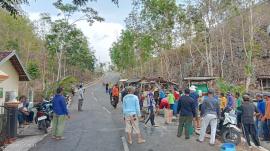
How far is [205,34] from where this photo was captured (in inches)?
1521

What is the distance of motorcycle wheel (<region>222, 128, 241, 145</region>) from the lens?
11633 millimetres

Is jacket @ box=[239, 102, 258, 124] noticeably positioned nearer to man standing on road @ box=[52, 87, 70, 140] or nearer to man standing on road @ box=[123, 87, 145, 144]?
man standing on road @ box=[123, 87, 145, 144]

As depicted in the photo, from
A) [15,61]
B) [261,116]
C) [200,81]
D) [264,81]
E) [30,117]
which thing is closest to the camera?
[261,116]

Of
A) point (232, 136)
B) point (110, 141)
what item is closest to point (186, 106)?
point (232, 136)

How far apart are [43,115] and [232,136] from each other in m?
7.43

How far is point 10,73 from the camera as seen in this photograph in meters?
22.7

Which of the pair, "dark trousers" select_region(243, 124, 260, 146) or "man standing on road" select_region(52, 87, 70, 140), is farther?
"man standing on road" select_region(52, 87, 70, 140)

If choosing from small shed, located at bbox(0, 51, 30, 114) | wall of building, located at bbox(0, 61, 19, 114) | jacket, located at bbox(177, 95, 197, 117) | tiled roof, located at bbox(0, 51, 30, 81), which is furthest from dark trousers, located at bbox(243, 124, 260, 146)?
wall of building, located at bbox(0, 61, 19, 114)

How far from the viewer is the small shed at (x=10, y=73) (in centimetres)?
2070

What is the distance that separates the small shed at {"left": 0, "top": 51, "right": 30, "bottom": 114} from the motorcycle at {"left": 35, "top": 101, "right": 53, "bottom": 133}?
199 inches

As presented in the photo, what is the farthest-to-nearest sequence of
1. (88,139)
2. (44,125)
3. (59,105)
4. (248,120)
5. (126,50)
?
(126,50) < (44,125) < (59,105) < (88,139) < (248,120)

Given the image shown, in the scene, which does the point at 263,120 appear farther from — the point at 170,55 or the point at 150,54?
the point at 170,55

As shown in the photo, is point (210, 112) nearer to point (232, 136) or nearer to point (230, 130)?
point (230, 130)

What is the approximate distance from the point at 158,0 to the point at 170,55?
19.0 meters
